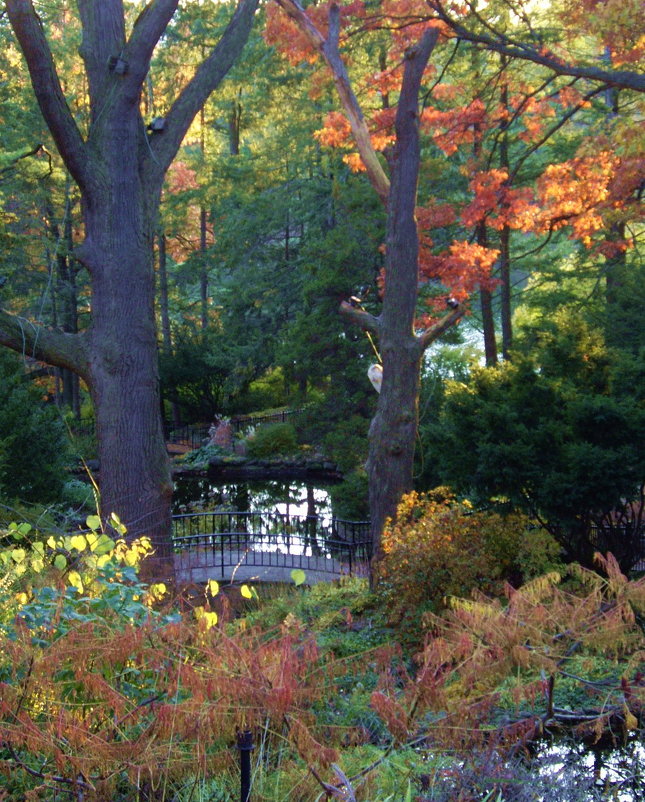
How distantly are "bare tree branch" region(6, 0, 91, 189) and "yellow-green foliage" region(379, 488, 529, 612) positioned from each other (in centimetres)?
458

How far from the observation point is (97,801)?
2812 millimetres

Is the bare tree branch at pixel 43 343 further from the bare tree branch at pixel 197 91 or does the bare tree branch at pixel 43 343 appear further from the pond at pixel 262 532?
the pond at pixel 262 532

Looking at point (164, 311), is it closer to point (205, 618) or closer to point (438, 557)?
point (438, 557)

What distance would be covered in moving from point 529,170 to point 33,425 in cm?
1314

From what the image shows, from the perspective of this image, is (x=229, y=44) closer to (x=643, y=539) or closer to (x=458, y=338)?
(x=643, y=539)

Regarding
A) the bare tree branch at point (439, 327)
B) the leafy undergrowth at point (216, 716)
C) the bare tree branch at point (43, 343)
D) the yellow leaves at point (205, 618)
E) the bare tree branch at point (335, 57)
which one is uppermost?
the bare tree branch at point (335, 57)

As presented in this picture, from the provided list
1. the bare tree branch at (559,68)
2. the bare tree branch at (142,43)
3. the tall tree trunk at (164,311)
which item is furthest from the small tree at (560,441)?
the tall tree trunk at (164,311)

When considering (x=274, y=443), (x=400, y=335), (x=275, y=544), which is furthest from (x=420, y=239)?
(x=274, y=443)

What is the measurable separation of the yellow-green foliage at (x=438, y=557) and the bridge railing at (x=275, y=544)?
2.97 m

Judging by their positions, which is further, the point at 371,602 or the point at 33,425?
the point at 33,425

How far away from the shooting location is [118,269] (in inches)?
314

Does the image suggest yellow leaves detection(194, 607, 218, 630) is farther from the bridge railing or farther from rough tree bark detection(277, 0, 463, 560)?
the bridge railing

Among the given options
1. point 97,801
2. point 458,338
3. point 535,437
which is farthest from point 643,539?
point 458,338

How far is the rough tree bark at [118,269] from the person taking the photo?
25.9 feet
